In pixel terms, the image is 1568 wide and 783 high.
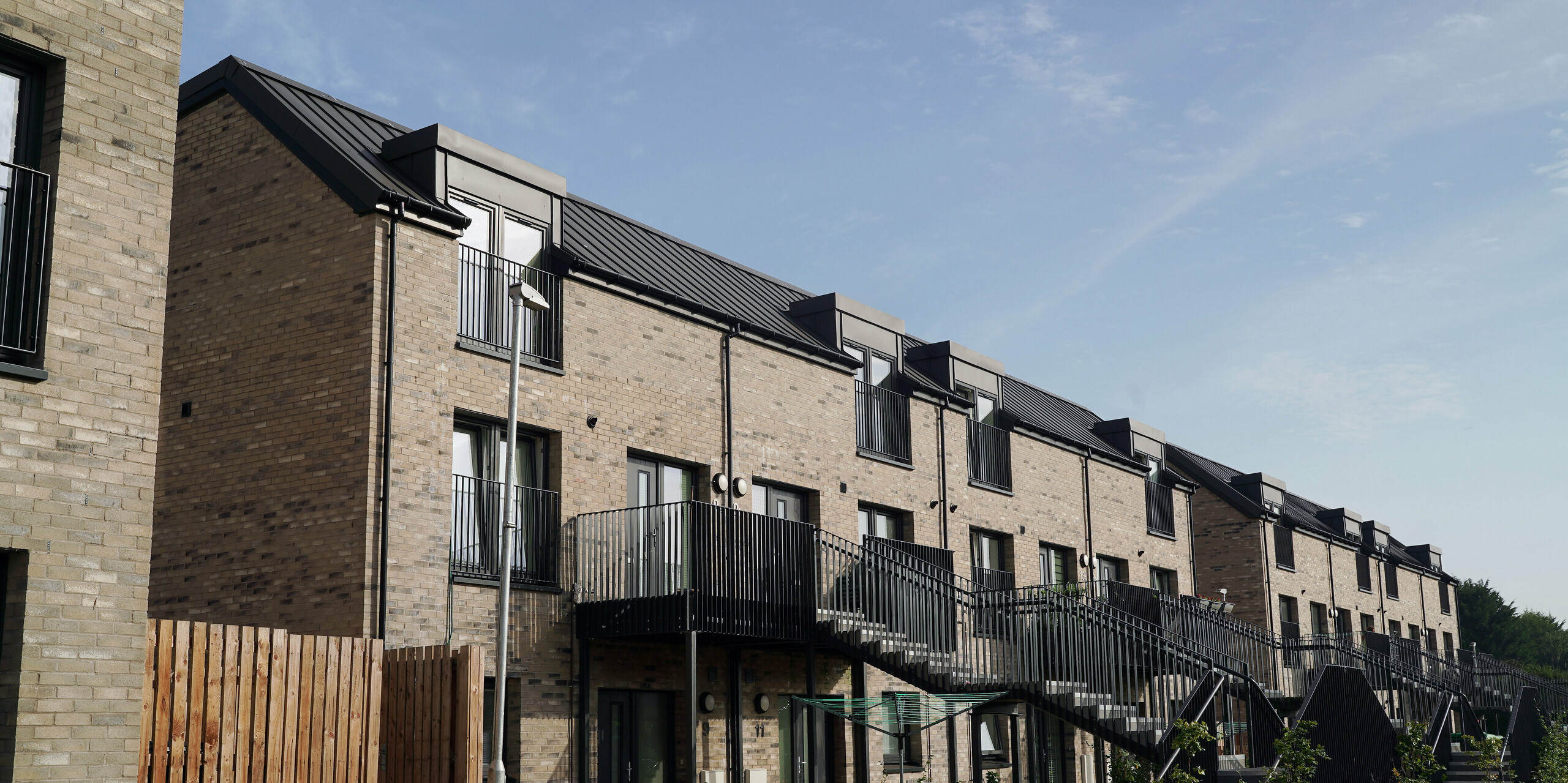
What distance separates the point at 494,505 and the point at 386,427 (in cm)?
190

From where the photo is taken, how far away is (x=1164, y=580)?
108 ft

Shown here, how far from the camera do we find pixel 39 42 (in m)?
8.42

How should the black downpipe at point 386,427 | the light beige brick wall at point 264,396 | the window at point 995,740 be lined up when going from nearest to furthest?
the black downpipe at point 386,427, the light beige brick wall at point 264,396, the window at point 995,740

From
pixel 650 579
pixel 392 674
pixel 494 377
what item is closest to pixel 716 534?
pixel 650 579

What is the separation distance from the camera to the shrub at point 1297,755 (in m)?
17.1

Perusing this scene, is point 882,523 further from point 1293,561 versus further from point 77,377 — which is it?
point 1293,561

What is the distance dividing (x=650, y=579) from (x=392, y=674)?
200 inches

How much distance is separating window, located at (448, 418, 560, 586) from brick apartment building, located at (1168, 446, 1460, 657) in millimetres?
22990

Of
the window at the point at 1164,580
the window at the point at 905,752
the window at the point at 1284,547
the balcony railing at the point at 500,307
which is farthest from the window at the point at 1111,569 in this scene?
the balcony railing at the point at 500,307

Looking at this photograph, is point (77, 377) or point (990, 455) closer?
point (77, 377)

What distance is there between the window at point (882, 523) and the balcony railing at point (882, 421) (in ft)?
3.15

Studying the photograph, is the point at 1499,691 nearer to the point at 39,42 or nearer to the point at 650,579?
the point at 650,579

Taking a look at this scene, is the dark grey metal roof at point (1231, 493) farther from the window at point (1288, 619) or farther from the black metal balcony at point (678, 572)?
the black metal balcony at point (678, 572)

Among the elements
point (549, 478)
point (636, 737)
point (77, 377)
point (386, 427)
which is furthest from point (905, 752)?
point (77, 377)
